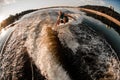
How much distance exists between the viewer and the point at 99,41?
6.19 metres

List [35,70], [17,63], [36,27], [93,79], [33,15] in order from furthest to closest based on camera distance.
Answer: [33,15] < [36,27] < [17,63] < [35,70] < [93,79]

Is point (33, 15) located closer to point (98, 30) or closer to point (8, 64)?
point (98, 30)

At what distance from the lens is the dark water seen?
6.46 m

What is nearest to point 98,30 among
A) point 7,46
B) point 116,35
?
point 116,35

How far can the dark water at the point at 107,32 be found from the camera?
254 inches

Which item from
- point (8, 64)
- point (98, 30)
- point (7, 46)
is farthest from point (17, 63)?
point (98, 30)

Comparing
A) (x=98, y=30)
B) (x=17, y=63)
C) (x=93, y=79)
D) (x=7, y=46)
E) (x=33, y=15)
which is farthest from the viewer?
(x=33, y=15)

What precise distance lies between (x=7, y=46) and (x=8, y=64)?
2.43 ft

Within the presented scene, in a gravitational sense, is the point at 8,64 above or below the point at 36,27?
below

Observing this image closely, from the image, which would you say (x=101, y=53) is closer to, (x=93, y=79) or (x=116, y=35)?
(x=93, y=79)

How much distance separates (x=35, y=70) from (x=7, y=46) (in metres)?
1.34

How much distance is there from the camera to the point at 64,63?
4.81m

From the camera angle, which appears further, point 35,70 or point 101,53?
point 101,53

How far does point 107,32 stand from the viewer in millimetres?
7164
